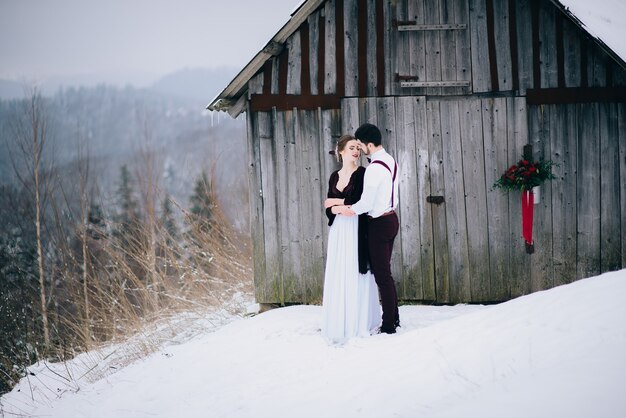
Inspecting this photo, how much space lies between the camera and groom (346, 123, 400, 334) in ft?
16.0

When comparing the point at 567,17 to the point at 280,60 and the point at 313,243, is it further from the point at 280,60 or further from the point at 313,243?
the point at 313,243

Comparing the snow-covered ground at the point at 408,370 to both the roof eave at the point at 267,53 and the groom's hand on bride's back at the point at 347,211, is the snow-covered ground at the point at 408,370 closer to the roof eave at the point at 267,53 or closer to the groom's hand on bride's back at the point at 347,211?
the groom's hand on bride's back at the point at 347,211

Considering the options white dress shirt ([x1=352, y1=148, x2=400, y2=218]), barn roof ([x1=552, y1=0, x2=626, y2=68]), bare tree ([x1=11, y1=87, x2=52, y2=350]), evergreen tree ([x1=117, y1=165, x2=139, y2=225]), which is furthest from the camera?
evergreen tree ([x1=117, y1=165, x2=139, y2=225])

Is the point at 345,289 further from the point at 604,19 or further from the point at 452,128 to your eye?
the point at 604,19

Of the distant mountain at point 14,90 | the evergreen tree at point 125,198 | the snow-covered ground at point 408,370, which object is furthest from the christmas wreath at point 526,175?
the evergreen tree at point 125,198

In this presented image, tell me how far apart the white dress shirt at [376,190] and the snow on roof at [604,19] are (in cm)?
312

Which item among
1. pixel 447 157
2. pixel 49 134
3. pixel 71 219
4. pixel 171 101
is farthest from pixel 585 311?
pixel 171 101

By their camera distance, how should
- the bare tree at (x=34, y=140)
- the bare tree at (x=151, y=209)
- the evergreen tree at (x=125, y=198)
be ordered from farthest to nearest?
the evergreen tree at (x=125, y=198) < the bare tree at (x=34, y=140) < the bare tree at (x=151, y=209)

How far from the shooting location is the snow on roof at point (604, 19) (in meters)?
6.03

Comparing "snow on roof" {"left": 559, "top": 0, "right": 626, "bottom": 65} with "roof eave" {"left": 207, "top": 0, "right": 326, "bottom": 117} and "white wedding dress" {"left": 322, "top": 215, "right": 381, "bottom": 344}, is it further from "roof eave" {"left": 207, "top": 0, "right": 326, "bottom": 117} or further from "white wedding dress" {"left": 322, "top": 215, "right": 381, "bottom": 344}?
"white wedding dress" {"left": 322, "top": 215, "right": 381, "bottom": 344}

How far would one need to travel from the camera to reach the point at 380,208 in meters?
4.92

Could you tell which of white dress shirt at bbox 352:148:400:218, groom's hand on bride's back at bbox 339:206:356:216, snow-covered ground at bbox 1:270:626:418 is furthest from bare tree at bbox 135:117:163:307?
white dress shirt at bbox 352:148:400:218

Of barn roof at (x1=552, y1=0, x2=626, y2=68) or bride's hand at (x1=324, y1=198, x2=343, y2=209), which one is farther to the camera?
barn roof at (x1=552, y1=0, x2=626, y2=68)

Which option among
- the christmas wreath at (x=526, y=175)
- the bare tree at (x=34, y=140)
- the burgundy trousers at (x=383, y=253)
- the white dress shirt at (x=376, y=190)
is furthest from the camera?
the bare tree at (x=34, y=140)
